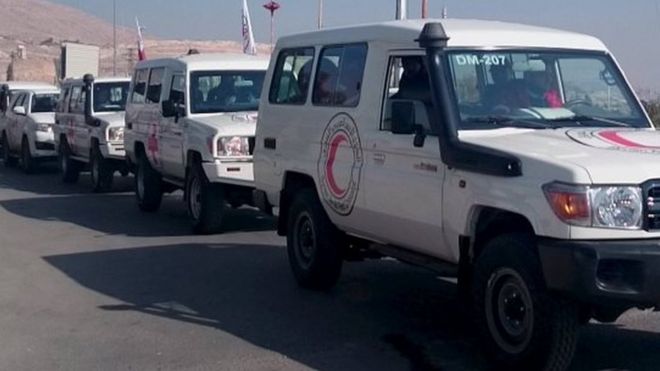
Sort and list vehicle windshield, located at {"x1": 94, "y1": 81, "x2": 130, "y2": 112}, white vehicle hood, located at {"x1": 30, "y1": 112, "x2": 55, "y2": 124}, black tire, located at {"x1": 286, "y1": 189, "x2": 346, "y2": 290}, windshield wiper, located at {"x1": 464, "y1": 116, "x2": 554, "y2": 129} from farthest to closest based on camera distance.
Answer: white vehicle hood, located at {"x1": 30, "y1": 112, "x2": 55, "y2": 124} < vehicle windshield, located at {"x1": 94, "y1": 81, "x2": 130, "y2": 112} < black tire, located at {"x1": 286, "y1": 189, "x2": 346, "y2": 290} < windshield wiper, located at {"x1": 464, "y1": 116, "x2": 554, "y2": 129}

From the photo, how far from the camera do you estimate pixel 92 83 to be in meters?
20.8

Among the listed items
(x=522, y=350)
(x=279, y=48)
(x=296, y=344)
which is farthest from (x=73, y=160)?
(x=522, y=350)

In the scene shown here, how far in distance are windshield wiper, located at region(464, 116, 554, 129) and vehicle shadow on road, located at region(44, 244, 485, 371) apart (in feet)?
5.11

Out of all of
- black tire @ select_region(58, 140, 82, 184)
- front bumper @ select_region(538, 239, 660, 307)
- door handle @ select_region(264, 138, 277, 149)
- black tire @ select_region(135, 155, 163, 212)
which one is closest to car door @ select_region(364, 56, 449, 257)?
front bumper @ select_region(538, 239, 660, 307)

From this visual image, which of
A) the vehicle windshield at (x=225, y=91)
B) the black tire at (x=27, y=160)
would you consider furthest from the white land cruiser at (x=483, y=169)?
the black tire at (x=27, y=160)

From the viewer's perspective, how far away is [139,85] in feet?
56.5

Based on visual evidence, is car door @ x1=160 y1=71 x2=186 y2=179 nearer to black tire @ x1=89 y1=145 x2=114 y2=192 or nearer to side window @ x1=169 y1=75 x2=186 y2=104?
side window @ x1=169 y1=75 x2=186 y2=104

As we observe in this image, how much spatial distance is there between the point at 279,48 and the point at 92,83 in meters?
10.5

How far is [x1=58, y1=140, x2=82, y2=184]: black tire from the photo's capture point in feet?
72.9

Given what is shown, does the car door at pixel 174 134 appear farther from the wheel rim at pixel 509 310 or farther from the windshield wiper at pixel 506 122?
the wheel rim at pixel 509 310

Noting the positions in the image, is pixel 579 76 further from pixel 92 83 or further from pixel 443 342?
pixel 92 83

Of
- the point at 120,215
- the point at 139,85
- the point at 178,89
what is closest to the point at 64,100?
the point at 139,85

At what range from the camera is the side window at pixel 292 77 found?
10312 millimetres

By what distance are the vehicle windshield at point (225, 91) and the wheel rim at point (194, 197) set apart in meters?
0.92
